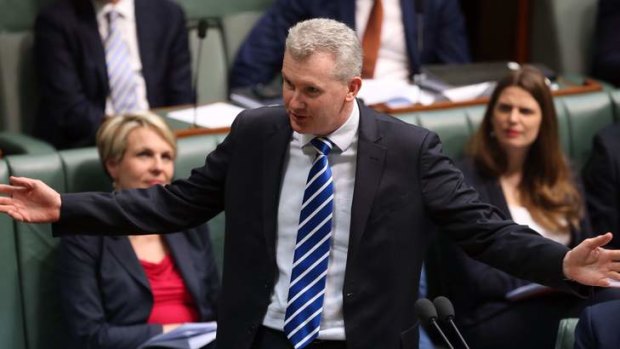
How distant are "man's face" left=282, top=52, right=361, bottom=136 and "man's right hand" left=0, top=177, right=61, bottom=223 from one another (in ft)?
1.42

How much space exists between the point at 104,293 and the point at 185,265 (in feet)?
0.67

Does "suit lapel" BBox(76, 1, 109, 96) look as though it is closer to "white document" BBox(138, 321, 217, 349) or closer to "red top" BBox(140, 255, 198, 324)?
"red top" BBox(140, 255, 198, 324)

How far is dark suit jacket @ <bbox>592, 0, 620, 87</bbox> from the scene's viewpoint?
421 centimetres

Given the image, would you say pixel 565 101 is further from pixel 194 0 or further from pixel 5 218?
pixel 5 218

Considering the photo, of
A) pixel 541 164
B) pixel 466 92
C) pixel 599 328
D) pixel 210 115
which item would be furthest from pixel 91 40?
pixel 599 328

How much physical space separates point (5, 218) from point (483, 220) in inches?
50.6

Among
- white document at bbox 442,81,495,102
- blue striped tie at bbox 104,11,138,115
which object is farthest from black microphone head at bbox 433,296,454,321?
blue striped tie at bbox 104,11,138,115

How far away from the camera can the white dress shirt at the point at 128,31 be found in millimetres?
3729

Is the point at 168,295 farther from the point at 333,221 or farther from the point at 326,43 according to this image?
the point at 326,43

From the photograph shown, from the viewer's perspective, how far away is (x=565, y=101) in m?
3.76

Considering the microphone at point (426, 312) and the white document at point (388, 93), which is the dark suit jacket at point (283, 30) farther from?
the microphone at point (426, 312)

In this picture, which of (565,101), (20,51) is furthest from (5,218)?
(565,101)

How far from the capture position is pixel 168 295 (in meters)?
3.06

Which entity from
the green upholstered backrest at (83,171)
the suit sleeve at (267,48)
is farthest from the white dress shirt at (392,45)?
the green upholstered backrest at (83,171)
